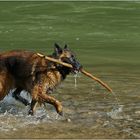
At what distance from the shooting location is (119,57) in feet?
60.3

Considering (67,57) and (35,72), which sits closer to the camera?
(67,57)

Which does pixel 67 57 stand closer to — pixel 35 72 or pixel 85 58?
pixel 35 72

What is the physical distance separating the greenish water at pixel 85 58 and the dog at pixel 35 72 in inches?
17.2

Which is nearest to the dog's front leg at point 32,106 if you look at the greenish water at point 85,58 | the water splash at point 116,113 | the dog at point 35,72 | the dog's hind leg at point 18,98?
the dog at point 35,72

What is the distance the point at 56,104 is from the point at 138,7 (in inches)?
1060

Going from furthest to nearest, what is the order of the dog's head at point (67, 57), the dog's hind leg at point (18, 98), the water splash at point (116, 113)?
the dog's hind leg at point (18, 98)
the water splash at point (116, 113)
the dog's head at point (67, 57)

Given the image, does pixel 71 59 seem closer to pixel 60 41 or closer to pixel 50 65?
pixel 50 65

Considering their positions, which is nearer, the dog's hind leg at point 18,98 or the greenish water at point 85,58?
the greenish water at point 85,58

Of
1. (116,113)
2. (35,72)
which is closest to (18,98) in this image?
(35,72)

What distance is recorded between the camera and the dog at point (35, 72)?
883cm

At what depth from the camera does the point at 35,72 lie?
893 centimetres

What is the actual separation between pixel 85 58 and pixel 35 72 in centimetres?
914

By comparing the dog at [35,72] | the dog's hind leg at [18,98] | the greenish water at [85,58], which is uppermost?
the dog at [35,72]

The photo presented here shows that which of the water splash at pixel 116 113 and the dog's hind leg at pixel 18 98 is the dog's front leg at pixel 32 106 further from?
the water splash at pixel 116 113
